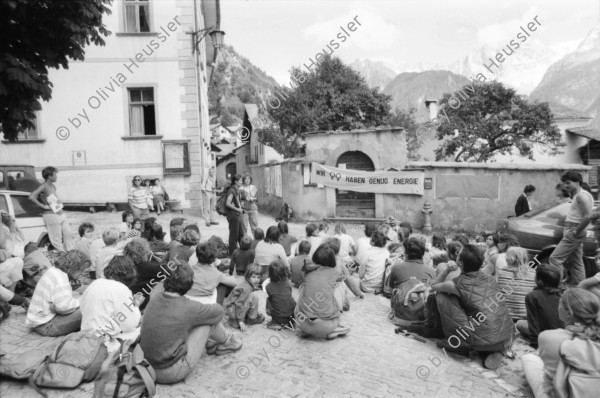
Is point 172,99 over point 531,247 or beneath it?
over

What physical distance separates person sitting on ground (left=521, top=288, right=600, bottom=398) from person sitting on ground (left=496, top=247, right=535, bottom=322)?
→ 2064 millimetres

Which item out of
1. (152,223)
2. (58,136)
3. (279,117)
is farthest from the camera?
(279,117)

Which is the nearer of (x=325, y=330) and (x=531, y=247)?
(x=325, y=330)

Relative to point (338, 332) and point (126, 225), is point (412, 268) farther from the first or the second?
point (126, 225)

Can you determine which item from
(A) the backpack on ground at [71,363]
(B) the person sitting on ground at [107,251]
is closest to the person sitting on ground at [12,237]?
(B) the person sitting on ground at [107,251]

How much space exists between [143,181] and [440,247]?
9.83 meters

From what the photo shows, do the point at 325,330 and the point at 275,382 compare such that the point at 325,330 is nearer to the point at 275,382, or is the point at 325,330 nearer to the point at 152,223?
the point at 275,382

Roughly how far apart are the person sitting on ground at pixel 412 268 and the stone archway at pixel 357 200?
9123 mm

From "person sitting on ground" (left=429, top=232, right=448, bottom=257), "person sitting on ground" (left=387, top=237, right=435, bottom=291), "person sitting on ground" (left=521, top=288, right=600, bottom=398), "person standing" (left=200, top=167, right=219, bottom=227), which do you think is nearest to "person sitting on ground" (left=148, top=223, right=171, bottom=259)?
"person sitting on ground" (left=387, top=237, right=435, bottom=291)

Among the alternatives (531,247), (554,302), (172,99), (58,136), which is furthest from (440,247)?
(58,136)

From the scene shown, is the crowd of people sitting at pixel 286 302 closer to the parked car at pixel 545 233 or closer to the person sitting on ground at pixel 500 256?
the person sitting on ground at pixel 500 256

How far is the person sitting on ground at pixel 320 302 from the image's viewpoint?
5.17m

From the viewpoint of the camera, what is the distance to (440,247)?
8109 mm

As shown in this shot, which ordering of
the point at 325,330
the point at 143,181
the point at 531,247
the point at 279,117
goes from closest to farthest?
1. the point at 325,330
2. the point at 531,247
3. the point at 143,181
4. the point at 279,117
